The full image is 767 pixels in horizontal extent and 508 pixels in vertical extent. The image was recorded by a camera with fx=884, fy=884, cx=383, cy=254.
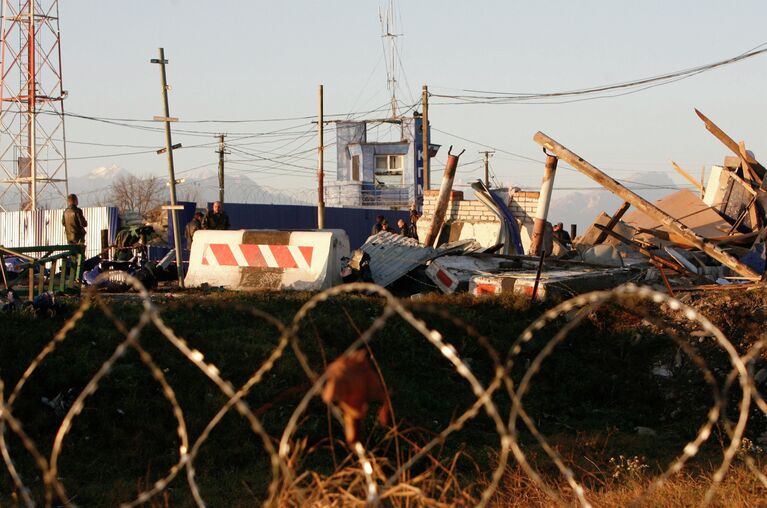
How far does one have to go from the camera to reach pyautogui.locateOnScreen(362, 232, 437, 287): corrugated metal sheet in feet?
48.9

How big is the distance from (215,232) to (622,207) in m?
8.29

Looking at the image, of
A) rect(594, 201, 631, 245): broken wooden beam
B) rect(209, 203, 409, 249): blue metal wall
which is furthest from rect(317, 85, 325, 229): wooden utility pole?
rect(594, 201, 631, 245): broken wooden beam

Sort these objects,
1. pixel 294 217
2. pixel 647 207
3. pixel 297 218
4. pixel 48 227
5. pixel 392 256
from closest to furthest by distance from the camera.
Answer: pixel 392 256 < pixel 647 207 < pixel 48 227 < pixel 294 217 < pixel 297 218

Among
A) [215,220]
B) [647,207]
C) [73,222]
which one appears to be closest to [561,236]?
[647,207]

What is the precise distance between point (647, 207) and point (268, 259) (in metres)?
6.78

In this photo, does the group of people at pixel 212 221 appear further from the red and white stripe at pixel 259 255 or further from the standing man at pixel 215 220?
the red and white stripe at pixel 259 255

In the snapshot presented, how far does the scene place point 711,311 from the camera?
1288cm

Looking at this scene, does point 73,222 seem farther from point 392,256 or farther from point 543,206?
point 543,206

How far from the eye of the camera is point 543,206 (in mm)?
18734

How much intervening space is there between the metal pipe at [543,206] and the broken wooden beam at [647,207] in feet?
3.90

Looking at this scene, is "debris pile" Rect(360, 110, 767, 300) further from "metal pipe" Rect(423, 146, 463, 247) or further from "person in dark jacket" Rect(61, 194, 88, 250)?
"person in dark jacket" Rect(61, 194, 88, 250)

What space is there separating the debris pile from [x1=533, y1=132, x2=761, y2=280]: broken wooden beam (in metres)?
0.02

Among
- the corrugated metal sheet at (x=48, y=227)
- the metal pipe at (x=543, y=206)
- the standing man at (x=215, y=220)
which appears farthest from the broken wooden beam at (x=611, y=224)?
the corrugated metal sheet at (x=48, y=227)

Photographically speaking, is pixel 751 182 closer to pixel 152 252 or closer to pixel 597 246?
pixel 597 246
